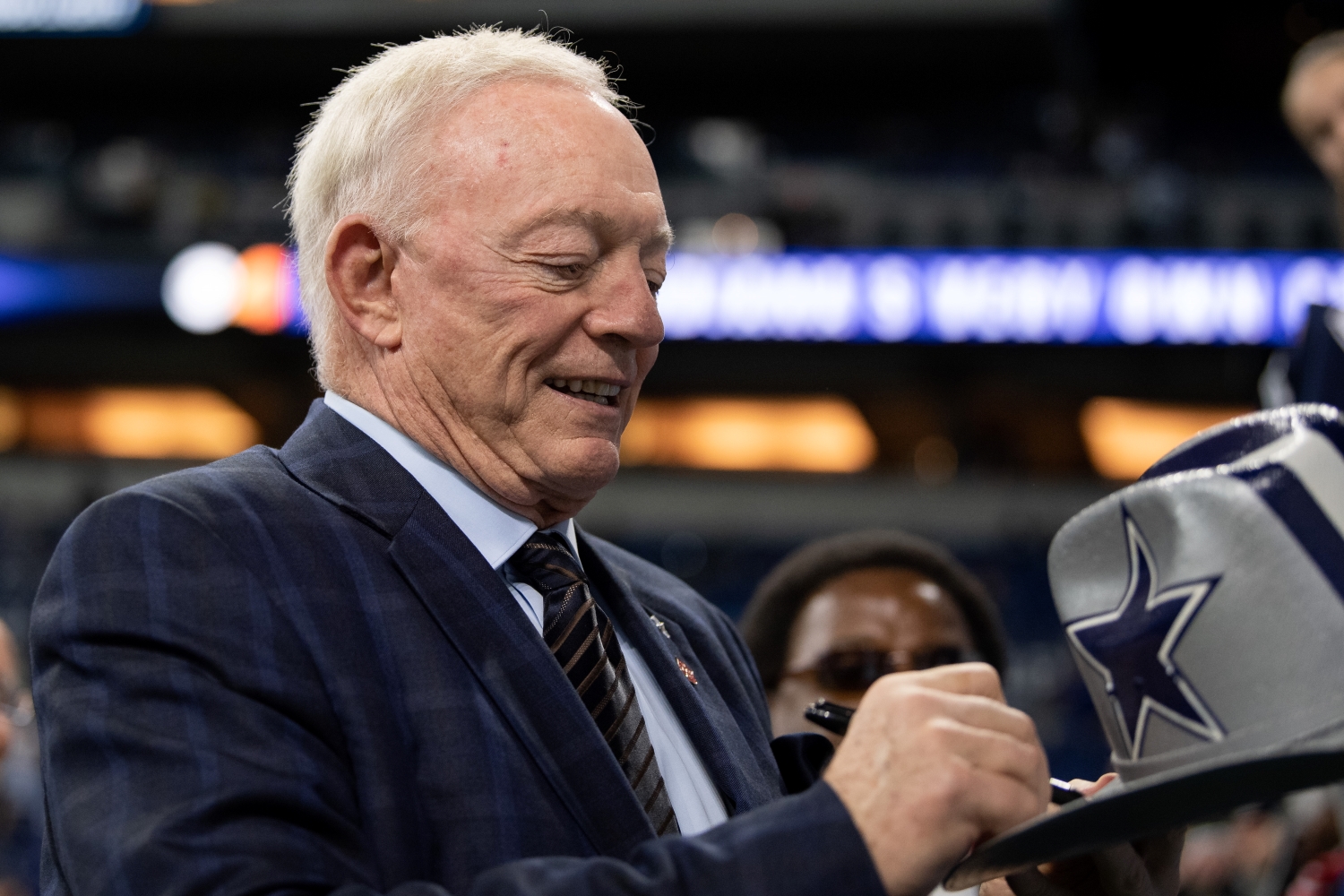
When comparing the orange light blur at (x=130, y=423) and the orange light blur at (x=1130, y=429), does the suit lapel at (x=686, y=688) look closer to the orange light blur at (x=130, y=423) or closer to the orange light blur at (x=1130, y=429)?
the orange light blur at (x=1130, y=429)

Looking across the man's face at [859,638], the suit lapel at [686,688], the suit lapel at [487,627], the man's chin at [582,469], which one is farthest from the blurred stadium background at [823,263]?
the suit lapel at [487,627]

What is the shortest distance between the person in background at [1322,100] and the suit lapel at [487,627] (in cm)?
138

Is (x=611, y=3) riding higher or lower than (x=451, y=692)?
higher

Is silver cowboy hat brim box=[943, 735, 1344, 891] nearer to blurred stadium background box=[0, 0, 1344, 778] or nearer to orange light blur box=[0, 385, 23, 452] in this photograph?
blurred stadium background box=[0, 0, 1344, 778]

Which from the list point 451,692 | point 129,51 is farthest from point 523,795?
point 129,51

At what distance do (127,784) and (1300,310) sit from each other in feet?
31.0

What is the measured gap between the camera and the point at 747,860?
919mm

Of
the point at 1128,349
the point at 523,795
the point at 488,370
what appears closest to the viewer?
the point at 523,795

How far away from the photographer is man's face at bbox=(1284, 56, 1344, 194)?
184cm

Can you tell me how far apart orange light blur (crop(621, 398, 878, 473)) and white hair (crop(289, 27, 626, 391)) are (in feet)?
32.3

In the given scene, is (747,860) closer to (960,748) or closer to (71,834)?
(960,748)

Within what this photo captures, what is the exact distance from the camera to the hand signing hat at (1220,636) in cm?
85

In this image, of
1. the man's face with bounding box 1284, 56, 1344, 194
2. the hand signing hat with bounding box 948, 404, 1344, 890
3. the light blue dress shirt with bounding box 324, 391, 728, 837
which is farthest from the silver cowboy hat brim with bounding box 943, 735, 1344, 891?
the man's face with bounding box 1284, 56, 1344, 194

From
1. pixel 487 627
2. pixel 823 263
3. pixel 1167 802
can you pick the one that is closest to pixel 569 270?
pixel 487 627
